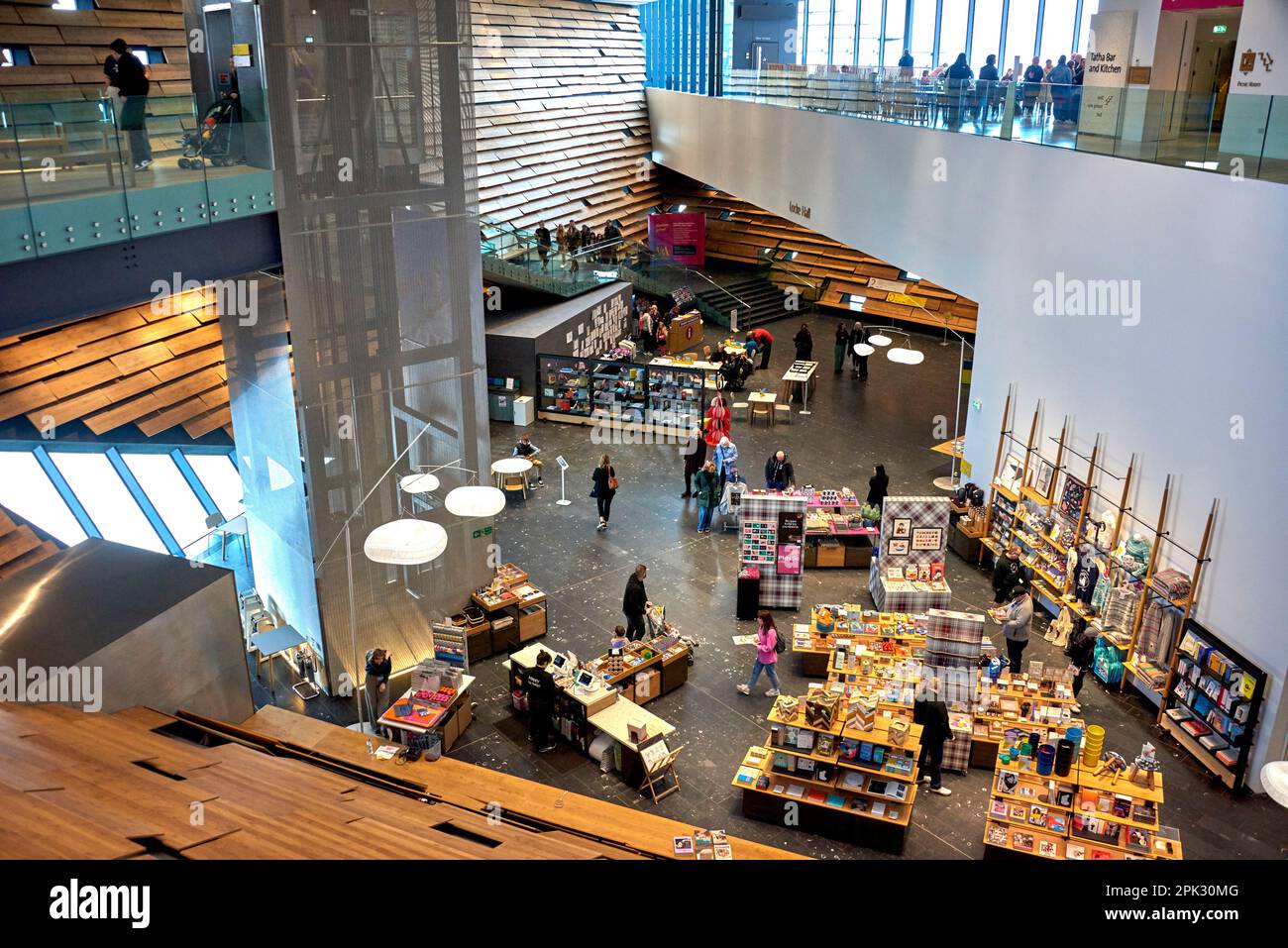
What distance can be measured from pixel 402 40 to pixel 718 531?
304 inches

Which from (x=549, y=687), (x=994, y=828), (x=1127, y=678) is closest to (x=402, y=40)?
(x=549, y=687)

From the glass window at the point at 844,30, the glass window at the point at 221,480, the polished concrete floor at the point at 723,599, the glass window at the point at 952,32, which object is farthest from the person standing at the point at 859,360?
the glass window at the point at 221,480

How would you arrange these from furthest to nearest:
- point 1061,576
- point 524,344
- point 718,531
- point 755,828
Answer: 1. point 524,344
2. point 718,531
3. point 1061,576
4. point 755,828

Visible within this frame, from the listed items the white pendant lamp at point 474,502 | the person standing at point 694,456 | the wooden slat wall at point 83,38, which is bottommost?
the person standing at point 694,456

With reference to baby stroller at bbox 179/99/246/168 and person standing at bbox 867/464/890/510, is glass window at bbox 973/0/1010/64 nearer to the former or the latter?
→ person standing at bbox 867/464/890/510

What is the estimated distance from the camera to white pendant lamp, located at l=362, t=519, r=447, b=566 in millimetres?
8391

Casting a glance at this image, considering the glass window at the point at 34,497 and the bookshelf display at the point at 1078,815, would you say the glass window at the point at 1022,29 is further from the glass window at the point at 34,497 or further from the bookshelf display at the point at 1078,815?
the glass window at the point at 34,497

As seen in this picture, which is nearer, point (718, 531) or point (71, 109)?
point (71, 109)

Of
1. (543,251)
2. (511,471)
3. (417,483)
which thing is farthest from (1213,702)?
(543,251)

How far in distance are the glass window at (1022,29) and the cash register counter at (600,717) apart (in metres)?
19.3

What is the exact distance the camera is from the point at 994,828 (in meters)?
7.82

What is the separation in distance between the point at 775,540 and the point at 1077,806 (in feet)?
16.6

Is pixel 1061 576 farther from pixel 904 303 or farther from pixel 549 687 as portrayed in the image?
pixel 904 303

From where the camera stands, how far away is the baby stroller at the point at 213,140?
27.8 ft
